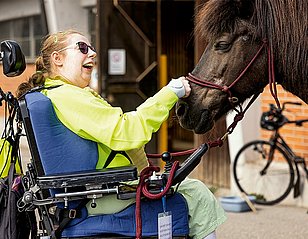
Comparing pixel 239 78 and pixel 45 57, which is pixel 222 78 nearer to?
pixel 239 78

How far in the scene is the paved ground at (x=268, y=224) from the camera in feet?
20.5

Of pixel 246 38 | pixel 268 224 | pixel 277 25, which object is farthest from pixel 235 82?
pixel 268 224

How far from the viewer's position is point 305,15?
11.4 ft

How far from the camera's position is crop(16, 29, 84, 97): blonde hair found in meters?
3.52

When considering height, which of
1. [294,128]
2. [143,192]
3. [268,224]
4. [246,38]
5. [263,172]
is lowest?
[268,224]

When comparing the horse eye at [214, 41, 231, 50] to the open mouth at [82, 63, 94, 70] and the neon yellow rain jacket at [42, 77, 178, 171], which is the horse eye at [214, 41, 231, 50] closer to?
the neon yellow rain jacket at [42, 77, 178, 171]

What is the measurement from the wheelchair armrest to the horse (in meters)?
0.61

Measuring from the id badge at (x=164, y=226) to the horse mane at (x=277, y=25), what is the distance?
3.36 ft

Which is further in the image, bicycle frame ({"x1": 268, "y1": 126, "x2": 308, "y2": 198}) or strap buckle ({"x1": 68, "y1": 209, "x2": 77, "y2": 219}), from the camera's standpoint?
bicycle frame ({"x1": 268, "y1": 126, "x2": 308, "y2": 198})

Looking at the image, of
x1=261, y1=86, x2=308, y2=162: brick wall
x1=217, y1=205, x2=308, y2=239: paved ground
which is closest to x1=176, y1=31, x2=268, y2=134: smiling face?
x1=217, y1=205, x2=308, y2=239: paved ground

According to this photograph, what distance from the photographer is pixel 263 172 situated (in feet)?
24.3

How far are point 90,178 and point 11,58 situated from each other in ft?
2.51

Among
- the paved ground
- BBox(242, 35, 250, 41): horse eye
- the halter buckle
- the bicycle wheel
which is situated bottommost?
the paved ground

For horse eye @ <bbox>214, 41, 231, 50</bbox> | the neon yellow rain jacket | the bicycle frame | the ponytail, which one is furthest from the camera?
the bicycle frame
